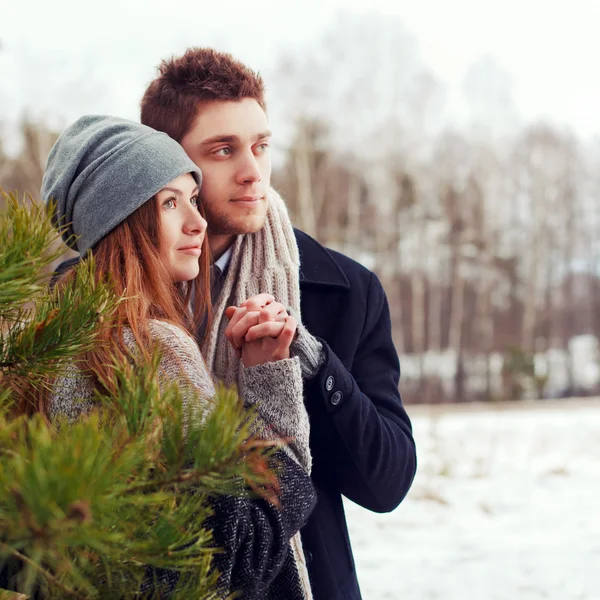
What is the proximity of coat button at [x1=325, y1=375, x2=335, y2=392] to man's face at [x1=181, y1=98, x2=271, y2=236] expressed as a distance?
0.42 metres

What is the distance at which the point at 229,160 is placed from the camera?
5.56 feet

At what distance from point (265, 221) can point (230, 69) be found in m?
0.35

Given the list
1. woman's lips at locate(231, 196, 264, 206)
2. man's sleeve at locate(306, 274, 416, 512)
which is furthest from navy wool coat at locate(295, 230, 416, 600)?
woman's lips at locate(231, 196, 264, 206)

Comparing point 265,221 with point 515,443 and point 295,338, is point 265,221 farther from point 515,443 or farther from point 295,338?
point 515,443

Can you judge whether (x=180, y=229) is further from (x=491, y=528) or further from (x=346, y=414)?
(x=491, y=528)

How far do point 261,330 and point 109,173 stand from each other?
474 millimetres

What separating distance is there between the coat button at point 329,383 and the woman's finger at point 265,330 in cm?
17

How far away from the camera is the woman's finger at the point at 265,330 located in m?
1.35

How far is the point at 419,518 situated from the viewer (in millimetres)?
5266

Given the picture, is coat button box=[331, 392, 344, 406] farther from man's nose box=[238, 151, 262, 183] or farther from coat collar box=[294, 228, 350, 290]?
man's nose box=[238, 151, 262, 183]

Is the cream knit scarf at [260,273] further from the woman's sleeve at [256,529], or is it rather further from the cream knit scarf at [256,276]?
the woman's sleeve at [256,529]

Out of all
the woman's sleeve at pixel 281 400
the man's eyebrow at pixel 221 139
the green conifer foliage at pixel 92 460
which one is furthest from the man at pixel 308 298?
the green conifer foliage at pixel 92 460

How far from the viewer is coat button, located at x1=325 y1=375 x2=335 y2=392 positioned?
149 cm

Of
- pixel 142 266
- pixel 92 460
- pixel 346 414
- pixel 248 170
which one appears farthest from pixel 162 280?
pixel 92 460
